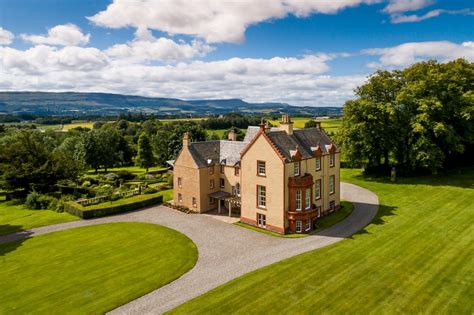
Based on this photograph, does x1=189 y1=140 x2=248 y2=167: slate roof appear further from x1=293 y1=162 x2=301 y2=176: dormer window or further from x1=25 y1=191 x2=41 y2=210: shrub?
x1=25 y1=191 x2=41 y2=210: shrub

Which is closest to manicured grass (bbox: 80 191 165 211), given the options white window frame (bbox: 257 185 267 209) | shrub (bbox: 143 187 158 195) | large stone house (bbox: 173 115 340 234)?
shrub (bbox: 143 187 158 195)

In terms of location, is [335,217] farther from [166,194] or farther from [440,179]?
[166,194]

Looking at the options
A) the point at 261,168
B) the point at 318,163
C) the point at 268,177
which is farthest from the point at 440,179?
the point at 261,168

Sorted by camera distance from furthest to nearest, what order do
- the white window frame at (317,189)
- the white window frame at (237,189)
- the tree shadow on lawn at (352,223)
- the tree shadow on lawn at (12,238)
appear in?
1. the white window frame at (237,189)
2. the white window frame at (317,189)
3. the tree shadow on lawn at (352,223)
4. the tree shadow on lawn at (12,238)

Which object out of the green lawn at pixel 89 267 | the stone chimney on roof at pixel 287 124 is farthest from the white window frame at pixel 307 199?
the green lawn at pixel 89 267

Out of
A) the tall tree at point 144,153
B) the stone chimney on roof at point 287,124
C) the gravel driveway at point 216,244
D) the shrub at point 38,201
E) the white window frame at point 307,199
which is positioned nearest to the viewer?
the gravel driveway at point 216,244

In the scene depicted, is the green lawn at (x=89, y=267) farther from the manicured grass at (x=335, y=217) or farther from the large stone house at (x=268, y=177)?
the manicured grass at (x=335, y=217)

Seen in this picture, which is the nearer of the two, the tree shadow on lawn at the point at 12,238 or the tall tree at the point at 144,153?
the tree shadow on lawn at the point at 12,238

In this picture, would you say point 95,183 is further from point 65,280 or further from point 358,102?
point 358,102
